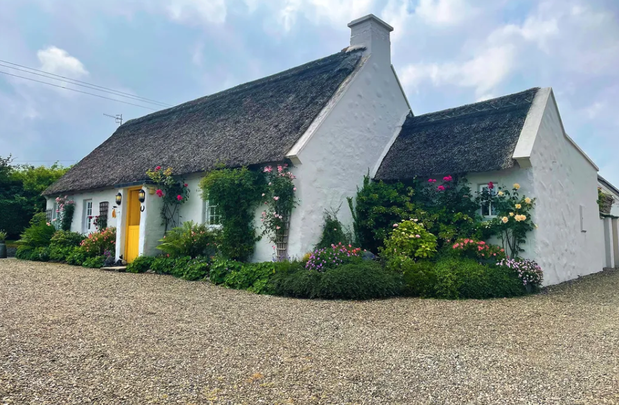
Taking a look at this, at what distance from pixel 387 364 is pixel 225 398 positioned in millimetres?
1671

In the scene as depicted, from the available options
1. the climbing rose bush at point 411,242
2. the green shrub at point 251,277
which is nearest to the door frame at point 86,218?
the green shrub at point 251,277

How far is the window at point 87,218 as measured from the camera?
1612 cm

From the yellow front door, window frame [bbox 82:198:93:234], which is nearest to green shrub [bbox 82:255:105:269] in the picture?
the yellow front door

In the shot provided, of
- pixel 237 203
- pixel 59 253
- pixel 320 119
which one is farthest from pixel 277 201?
pixel 59 253

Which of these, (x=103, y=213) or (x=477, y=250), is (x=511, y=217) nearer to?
(x=477, y=250)

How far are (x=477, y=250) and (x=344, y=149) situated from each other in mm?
4197

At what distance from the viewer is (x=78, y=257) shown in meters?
13.7

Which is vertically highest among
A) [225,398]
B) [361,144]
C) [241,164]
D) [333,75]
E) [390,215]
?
[333,75]

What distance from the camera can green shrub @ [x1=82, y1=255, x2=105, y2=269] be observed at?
12.8m

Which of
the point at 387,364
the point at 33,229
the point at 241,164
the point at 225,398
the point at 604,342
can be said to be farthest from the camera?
the point at 33,229

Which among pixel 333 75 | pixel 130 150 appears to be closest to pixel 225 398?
pixel 333 75

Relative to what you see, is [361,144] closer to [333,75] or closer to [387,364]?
[333,75]

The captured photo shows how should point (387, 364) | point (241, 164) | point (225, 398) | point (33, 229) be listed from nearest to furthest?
point (225, 398) < point (387, 364) < point (241, 164) < point (33, 229)

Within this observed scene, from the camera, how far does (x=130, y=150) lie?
1648 centimetres
